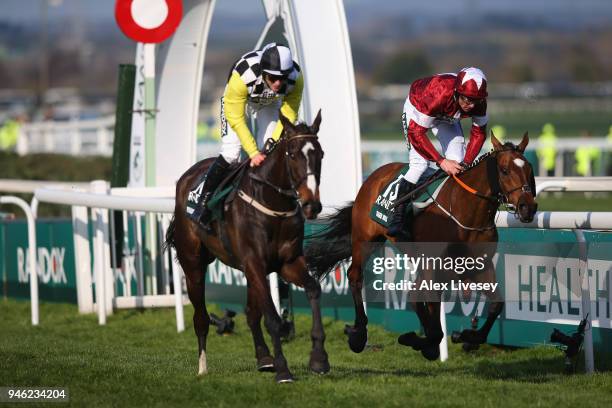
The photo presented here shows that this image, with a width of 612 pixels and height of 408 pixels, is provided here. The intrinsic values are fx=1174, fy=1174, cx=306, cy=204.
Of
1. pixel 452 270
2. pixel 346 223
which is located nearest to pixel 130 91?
pixel 346 223

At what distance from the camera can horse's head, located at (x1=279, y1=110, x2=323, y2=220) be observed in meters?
5.75

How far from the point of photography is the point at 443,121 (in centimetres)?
744

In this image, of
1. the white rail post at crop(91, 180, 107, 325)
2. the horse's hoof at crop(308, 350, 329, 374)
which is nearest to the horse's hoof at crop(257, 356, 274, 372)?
the horse's hoof at crop(308, 350, 329, 374)

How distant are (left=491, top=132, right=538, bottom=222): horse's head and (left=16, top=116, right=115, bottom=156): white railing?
14990 millimetres

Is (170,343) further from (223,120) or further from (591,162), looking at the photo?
(591,162)

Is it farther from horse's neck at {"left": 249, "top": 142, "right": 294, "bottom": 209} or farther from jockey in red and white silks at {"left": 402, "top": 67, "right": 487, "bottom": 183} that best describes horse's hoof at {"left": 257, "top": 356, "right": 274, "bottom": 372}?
jockey in red and white silks at {"left": 402, "top": 67, "right": 487, "bottom": 183}

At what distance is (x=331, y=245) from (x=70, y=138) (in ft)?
58.7

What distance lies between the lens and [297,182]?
588 centimetres

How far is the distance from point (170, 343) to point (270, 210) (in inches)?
115

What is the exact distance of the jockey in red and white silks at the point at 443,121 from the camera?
6.98m

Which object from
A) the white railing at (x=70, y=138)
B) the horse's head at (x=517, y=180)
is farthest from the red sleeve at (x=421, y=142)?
the white railing at (x=70, y=138)

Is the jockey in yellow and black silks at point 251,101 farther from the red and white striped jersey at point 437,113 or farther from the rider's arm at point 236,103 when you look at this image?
the red and white striped jersey at point 437,113

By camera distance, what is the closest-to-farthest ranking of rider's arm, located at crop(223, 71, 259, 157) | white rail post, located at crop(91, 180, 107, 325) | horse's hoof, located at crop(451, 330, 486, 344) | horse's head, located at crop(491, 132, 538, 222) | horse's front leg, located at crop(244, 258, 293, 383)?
1. horse's front leg, located at crop(244, 258, 293, 383)
2. horse's head, located at crop(491, 132, 538, 222)
3. rider's arm, located at crop(223, 71, 259, 157)
4. horse's hoof, located at crop(451, 330, 486, 344)
5. white rail post, located at crop(91, 180, 107, 325)

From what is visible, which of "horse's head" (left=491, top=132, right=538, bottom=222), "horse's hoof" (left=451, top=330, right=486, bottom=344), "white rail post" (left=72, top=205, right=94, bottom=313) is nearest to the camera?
"horse's head" (left=491, top=132, right=538, bottom=222)
